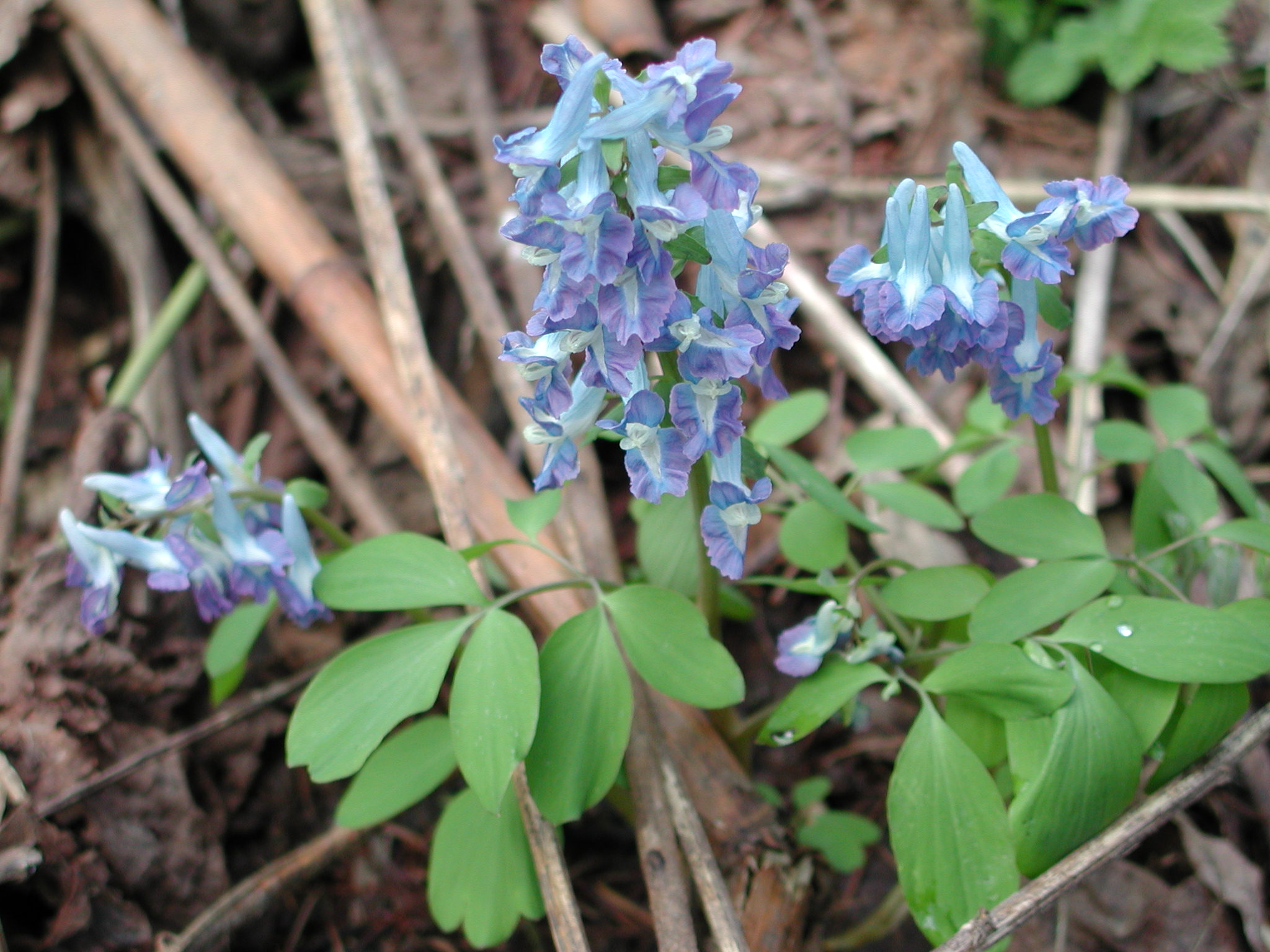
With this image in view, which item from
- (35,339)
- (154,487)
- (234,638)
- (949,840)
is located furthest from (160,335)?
(949,840)

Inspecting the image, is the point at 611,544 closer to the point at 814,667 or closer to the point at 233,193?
the point at 814,667

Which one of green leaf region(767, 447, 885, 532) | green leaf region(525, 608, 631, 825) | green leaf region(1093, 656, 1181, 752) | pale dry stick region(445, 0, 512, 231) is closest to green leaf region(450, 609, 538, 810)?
green leaf region(525, 608, 631, 825)

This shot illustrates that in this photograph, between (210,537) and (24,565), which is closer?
(210,537)

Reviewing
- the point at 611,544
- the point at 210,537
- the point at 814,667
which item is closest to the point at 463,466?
the point at 611,544

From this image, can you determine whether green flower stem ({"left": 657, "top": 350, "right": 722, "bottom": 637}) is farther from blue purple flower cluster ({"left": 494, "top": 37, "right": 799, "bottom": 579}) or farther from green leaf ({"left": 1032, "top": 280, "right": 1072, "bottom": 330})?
green leaf ({"left": 1032, "top": 280, "right": 1072, "bottom": 330})

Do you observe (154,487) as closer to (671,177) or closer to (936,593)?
(671,177)
